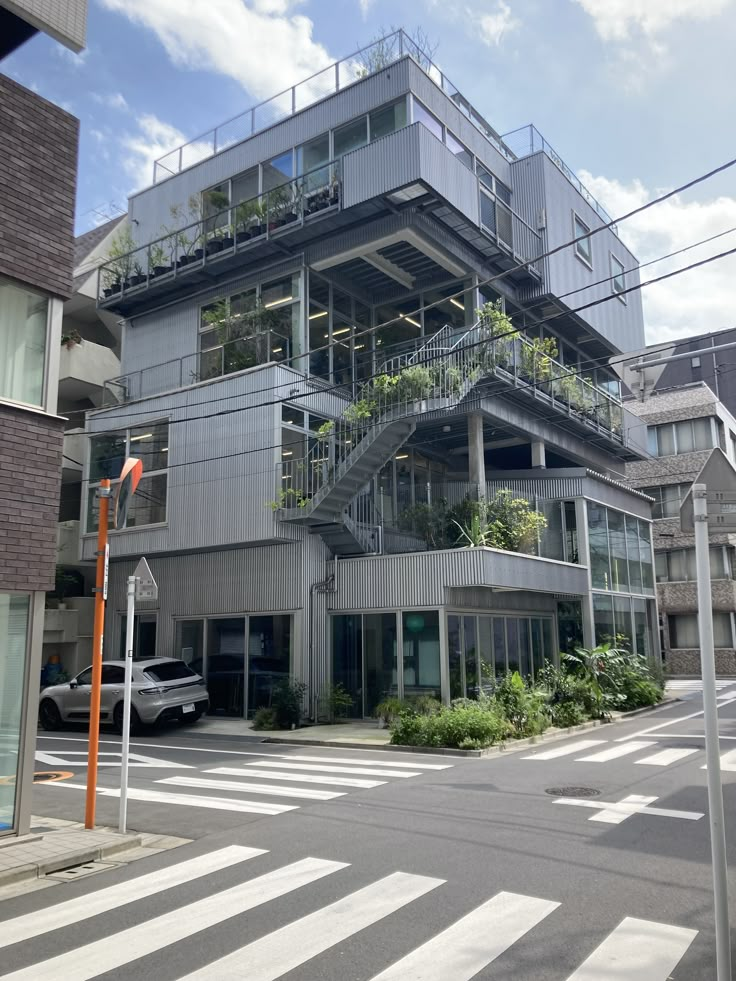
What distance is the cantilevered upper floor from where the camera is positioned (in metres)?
19.8

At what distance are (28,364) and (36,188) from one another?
1970 mm

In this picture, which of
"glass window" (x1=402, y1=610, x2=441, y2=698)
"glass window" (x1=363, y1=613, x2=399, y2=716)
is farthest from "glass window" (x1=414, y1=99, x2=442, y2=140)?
"glass window" (x1=363, y1=613, x2=399, y2=716)

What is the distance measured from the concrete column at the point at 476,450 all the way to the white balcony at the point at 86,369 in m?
12.6

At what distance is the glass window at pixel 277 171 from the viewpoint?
22.8 metres

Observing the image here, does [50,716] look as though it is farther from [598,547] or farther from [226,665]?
[598,547]

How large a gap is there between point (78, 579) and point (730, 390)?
43091 mm

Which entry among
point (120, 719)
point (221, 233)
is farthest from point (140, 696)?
point (221, 233)

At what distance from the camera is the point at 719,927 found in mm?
3715

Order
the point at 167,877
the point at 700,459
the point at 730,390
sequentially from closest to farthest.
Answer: the point at 167,877 → the point at 700,459 → the point at 730,390

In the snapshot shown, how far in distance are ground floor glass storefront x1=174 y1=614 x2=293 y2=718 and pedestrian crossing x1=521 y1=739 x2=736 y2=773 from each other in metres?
7.47

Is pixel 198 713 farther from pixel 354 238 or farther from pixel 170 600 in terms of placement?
pixel 354 238

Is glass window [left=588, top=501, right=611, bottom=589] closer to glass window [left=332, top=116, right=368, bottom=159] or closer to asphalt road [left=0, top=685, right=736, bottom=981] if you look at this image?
glass window [left=332, top=116, right=368, bottom=159]

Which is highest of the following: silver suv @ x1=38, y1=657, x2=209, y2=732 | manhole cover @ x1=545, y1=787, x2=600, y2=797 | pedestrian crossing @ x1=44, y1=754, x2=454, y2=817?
silver suv @ x1=38, y1=657, x2=209, y2=732

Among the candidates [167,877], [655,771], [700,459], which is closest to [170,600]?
[655,771]
